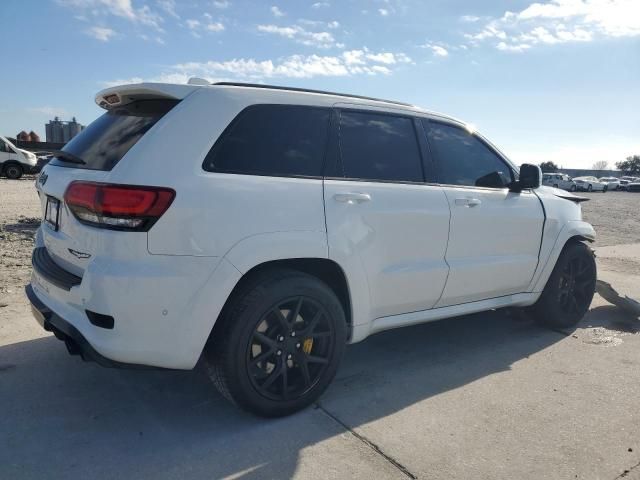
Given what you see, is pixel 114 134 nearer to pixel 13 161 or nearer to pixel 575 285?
pixel 575 285

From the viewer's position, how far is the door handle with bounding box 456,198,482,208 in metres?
3.77

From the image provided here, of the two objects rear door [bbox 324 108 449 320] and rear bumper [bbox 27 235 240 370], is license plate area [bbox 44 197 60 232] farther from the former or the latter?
rear door [bbox 324 108 449 320]

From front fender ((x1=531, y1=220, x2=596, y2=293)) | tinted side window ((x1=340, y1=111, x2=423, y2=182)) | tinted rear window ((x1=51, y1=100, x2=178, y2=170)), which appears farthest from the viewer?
front fender ((x1=531, y1=220, x2=596, y2=293))

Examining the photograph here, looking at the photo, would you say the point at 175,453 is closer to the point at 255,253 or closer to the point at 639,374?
the point at 255,253

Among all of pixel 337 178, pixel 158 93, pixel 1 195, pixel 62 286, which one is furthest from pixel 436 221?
pixel 1 195

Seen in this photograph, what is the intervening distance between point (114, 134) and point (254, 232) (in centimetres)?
101

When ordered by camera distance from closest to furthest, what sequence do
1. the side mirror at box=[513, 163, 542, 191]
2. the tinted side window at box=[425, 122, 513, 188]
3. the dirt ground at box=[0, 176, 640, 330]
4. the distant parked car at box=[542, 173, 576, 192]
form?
the tinted side window at box=[425, 122, 513, 188] → the side mirror at box=[513, 163, 542, 191] → the dirt ground at box=[0, 176, 640, 330] → the distant parked car at box=[542, 173, 576, 192]

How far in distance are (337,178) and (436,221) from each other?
2.81 feet

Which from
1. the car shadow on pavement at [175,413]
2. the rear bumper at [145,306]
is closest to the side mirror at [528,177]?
the car shadow on pavement at [175,413]

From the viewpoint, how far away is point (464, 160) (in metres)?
4.04

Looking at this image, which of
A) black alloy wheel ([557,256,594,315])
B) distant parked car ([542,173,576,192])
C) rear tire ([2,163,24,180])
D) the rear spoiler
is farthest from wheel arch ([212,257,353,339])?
distant parked car ([542,173,576,192])

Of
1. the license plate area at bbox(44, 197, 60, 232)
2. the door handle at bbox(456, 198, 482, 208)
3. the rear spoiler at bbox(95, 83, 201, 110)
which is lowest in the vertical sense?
the license plate area at bbox(44, 197, 60, 232)

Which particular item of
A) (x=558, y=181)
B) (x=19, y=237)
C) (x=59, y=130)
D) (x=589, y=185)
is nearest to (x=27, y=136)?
(x=59, y=130)

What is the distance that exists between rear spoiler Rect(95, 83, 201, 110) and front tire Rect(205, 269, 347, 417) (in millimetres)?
1095
